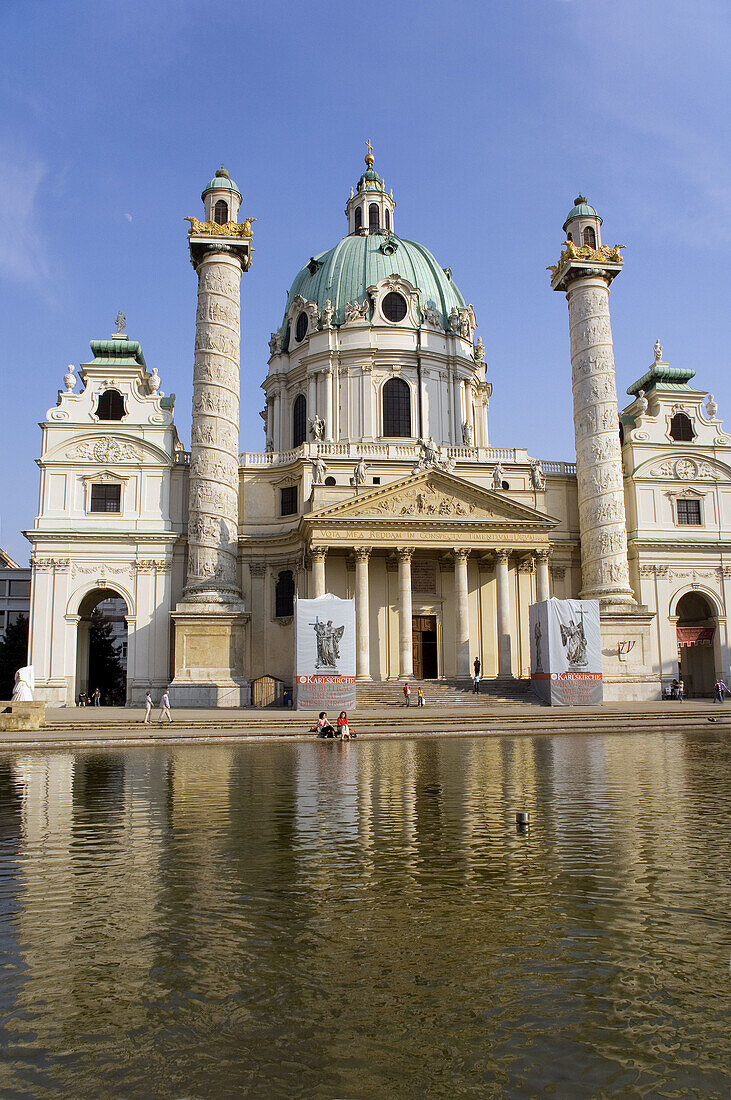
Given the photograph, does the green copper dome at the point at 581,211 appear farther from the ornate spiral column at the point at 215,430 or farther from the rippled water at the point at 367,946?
the rippled water at the point at 367,946

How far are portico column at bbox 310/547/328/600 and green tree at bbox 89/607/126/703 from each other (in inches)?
689

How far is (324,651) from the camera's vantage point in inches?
1294

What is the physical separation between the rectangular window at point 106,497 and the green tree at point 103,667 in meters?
11.4

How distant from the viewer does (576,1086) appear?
427 cm

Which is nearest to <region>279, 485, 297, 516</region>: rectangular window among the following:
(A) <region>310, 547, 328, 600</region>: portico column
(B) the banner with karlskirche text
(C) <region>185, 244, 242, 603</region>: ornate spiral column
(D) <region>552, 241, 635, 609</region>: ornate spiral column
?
(C) <region>185, 244, 242, 603</region>: ornate spiral column

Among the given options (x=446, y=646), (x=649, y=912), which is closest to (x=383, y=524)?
(x=446, y=646)

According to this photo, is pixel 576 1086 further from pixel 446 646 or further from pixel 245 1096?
pixel 446 646

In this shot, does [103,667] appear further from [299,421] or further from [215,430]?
[215,430]

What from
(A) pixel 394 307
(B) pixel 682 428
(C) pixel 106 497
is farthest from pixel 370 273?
(C) pixel 106 497

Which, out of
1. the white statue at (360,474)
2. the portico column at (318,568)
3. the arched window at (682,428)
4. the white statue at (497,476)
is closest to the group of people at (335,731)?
the portico column at (318,568)

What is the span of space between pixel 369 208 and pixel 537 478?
2593 cm

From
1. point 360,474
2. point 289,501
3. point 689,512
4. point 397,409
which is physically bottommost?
point 689,512

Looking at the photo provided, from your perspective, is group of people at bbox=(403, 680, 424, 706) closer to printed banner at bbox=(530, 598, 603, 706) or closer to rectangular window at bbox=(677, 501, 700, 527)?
printed banner at bbox=(530, 598, 603, 706)

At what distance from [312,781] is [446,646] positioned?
29.7 meters
